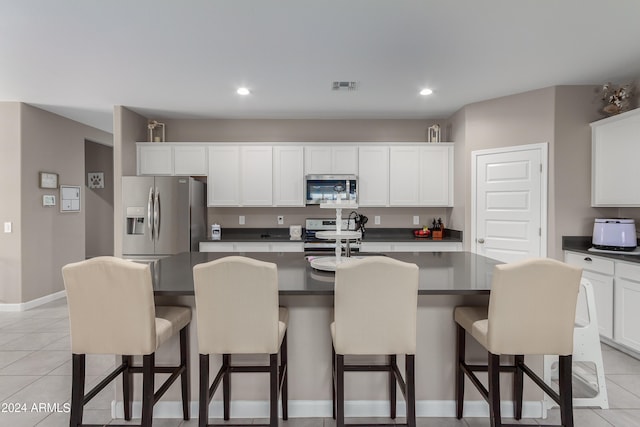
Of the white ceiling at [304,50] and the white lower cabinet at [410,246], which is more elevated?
the white ceiling at [304,50]

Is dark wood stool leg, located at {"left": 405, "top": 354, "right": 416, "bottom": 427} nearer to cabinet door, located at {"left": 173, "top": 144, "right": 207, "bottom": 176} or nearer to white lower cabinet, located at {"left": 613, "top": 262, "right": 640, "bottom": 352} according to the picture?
white lower cabinet, located at {"left": 613, "top": 262, "right": 640, "bottom": 352}

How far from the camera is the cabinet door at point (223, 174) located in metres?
4.66

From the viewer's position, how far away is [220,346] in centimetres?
170

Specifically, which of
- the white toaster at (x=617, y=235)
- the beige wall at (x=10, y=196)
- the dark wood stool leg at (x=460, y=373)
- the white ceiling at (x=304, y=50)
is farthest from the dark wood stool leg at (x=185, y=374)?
the white toaster at (x=617, y=235)

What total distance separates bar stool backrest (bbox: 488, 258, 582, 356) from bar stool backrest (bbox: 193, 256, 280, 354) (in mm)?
1139

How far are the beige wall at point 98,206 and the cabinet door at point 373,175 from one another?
5.19 m

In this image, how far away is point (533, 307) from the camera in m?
1.69

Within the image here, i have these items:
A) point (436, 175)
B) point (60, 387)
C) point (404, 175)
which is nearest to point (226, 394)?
point (60, 387)

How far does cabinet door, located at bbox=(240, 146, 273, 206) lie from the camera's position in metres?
4.66

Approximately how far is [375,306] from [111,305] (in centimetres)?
135

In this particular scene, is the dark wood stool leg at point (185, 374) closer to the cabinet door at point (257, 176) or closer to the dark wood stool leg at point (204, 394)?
the dark wood stool leg at point (204, 394)

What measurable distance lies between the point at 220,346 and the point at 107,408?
4.09 ft

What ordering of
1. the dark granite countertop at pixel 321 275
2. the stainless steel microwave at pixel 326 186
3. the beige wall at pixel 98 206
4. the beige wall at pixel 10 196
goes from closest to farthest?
the dark granite countertop at pixel 321 275 → the beige wall at pixel 10 196 → the stainless steel microwave at pixel 326 186 → the beige wall at pixel 98 206

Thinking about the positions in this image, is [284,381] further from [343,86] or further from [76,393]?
[343,86]
